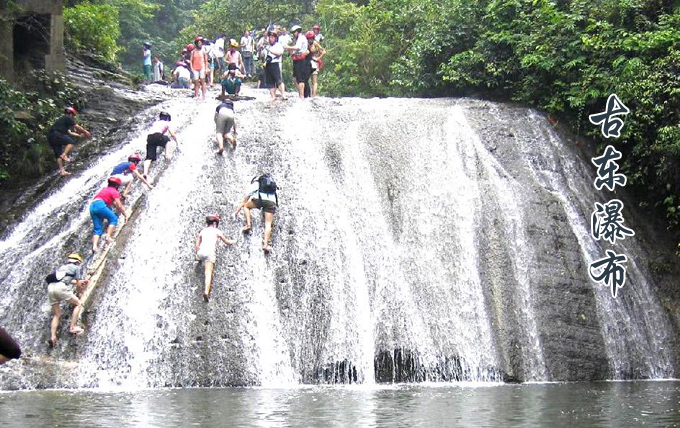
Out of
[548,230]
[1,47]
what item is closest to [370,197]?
[548,230]

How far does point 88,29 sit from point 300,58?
691 cm

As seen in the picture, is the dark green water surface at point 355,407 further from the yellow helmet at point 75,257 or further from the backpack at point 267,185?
the backpack at point 267,185

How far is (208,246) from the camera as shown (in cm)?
1709

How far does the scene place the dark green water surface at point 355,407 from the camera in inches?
421

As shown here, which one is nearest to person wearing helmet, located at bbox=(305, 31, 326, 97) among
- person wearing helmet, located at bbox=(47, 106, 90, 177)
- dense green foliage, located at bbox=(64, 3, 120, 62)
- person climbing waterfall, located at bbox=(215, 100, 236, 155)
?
person climbing waterfall, located at bbox=(215, 100, 236, 155)

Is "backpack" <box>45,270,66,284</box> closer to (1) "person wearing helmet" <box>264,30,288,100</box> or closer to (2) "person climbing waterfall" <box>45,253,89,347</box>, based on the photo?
(2) "person climbing waterfall" <box>45,253,89,347</box>

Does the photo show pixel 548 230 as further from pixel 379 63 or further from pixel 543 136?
pixel 379 63

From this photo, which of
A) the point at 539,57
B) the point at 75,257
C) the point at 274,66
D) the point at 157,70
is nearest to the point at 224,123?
Answer: the point at 274,66

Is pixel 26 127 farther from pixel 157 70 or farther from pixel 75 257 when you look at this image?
pixel 157 70

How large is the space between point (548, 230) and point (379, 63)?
14996 millimetres

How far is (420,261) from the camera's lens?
18.9 m

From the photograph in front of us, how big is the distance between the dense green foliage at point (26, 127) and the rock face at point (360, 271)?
1.44 metres

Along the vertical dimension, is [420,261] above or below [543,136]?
below

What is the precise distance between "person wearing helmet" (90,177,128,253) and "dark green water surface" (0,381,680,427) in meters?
3.86
